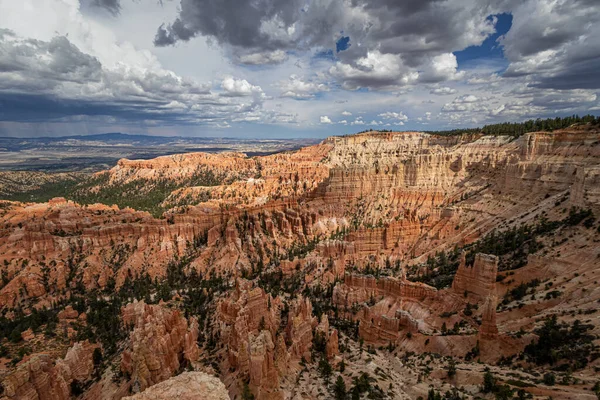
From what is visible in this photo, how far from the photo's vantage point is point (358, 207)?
282 feet

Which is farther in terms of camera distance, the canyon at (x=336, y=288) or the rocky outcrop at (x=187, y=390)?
the canyon at (x=336, y=288)

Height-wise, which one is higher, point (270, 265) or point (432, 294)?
point (432, 294)

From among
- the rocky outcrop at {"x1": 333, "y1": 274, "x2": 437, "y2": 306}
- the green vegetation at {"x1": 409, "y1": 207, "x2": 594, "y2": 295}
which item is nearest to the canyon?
the rocky outcrop at {"x1": 333, "y1": 274, "x2": 437, "y2": 306}

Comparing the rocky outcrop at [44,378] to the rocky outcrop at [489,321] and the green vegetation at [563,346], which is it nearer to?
the rocky outcrop at [489,321]

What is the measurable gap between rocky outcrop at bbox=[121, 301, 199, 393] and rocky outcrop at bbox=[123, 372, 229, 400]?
35.3 feet

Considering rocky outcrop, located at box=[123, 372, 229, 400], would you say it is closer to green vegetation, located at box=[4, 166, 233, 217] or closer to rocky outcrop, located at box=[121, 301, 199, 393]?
rocky outcrop, located at box=[121, 301, 199, 393]

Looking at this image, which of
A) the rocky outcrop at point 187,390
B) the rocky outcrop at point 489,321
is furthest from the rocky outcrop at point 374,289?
the rocky outcrop at point 187,390

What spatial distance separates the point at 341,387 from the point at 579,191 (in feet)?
133

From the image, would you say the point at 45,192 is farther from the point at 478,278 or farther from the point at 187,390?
the point at 187,390

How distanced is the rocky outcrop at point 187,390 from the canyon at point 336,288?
78 mm

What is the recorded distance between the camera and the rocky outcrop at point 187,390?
43.5ft

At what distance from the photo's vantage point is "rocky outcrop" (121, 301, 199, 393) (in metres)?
23.5

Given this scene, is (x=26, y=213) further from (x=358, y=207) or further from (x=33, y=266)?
(x=358, y=207)

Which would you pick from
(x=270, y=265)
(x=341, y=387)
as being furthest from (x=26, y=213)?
(x=341, y=387)
